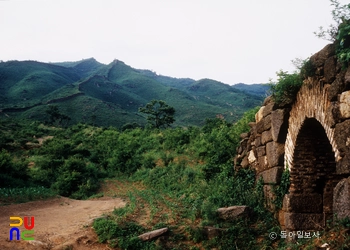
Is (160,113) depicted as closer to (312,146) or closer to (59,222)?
(59,222)

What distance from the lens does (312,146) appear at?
17.7 feet

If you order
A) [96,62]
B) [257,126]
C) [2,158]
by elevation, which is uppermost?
[96,62]

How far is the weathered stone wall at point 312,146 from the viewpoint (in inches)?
152

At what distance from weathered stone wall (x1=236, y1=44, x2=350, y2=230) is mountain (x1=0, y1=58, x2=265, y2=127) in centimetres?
3131

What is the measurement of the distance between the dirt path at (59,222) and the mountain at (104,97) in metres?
29.3

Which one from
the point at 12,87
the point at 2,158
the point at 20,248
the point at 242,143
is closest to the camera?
the point at 20,248

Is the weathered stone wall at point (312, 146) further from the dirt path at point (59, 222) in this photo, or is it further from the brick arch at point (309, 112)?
the dirt path at point (59, 222)

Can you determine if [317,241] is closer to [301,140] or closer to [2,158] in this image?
[301,140]

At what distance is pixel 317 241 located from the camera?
14.5 ft

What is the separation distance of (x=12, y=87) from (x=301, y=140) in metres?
59.4

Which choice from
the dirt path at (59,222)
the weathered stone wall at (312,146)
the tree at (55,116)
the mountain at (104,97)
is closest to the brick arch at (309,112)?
the weathered stone wall at (312,146)

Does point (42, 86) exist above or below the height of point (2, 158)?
above

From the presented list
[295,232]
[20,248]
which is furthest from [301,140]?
[20,248]

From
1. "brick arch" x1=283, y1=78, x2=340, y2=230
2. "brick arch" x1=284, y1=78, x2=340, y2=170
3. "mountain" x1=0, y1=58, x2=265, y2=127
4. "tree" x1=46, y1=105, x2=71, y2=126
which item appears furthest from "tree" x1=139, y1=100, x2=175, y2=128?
"brick arch" x1=283, y1=78, x2=340, y2=230
